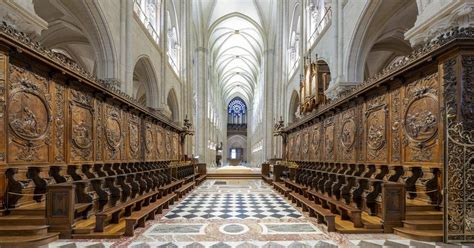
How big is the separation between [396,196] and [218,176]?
13601 mm

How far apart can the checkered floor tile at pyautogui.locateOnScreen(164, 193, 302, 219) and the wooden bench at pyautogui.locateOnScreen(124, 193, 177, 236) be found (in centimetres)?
25

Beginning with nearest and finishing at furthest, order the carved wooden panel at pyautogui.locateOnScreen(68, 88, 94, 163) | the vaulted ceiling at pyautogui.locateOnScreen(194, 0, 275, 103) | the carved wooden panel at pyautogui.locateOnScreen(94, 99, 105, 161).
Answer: the carved wooden panel at pyautogui.locateOnScreen(68, 88, 94, 163) < the carved wooden panel at pyautogui.locateOnScreen(94, 99, 105, 161) < the vaulted ceiling at pyautogui.locateOnScreen(194, 0, 275, 103)

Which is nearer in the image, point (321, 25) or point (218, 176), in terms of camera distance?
point (321, 25)

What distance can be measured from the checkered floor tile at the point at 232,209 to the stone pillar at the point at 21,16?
4304 mm

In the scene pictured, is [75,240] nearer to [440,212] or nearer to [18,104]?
[18,104]

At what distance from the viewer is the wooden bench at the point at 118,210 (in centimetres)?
458

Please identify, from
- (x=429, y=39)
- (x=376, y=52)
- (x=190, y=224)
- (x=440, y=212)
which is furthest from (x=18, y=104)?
(x=376, y=52)

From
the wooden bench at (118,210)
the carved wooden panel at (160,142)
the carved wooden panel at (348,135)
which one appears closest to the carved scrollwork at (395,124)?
the carved wooden panel at (348,135)

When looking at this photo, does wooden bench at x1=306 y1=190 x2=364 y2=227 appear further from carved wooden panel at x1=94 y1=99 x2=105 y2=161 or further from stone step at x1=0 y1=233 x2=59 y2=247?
carved wooden panel at x1=94 y1=99 x2=105 y2=161

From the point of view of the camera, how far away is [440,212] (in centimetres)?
457

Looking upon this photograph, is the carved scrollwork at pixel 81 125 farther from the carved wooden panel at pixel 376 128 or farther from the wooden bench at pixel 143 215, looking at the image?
the carved wooden panel at pixel 376 128

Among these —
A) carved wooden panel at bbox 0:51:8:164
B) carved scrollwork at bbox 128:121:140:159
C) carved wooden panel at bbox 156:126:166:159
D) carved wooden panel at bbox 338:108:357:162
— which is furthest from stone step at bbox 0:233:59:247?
carved wooden panel at bbox 156:126:166:159

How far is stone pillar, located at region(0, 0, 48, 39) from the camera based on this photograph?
4.89 meters

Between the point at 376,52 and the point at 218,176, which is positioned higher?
the point at 376,52
